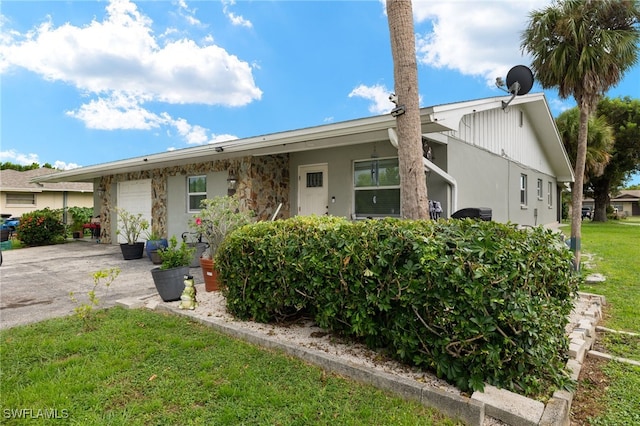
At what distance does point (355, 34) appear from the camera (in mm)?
8195

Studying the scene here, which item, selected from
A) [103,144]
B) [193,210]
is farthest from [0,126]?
[103,144]

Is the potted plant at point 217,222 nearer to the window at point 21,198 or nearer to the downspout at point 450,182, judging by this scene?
the downspout at point 450,182

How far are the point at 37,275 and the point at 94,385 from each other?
6298 mm

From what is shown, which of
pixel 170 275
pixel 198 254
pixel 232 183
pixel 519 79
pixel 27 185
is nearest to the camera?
pixel 170 275

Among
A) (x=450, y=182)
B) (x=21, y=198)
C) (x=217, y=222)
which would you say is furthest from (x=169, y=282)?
(x=21, y=198)

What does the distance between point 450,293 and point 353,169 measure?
17.7 ft

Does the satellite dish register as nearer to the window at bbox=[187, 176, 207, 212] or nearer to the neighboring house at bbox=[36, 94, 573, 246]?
the neighboring house at bbox=[36, 94, 573, 246]

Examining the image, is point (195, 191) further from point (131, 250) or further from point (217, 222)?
point (217, 222)

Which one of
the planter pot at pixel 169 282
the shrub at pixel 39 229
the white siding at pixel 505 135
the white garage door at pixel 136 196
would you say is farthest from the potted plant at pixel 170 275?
the shrub at pixel 39 229

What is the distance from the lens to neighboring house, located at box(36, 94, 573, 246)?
6.21 meters

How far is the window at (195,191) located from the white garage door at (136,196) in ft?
7.13

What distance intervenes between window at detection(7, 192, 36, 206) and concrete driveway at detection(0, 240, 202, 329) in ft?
45.3

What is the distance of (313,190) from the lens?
27.0 ft

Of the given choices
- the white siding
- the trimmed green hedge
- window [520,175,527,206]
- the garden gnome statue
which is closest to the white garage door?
the garden gnome statue
